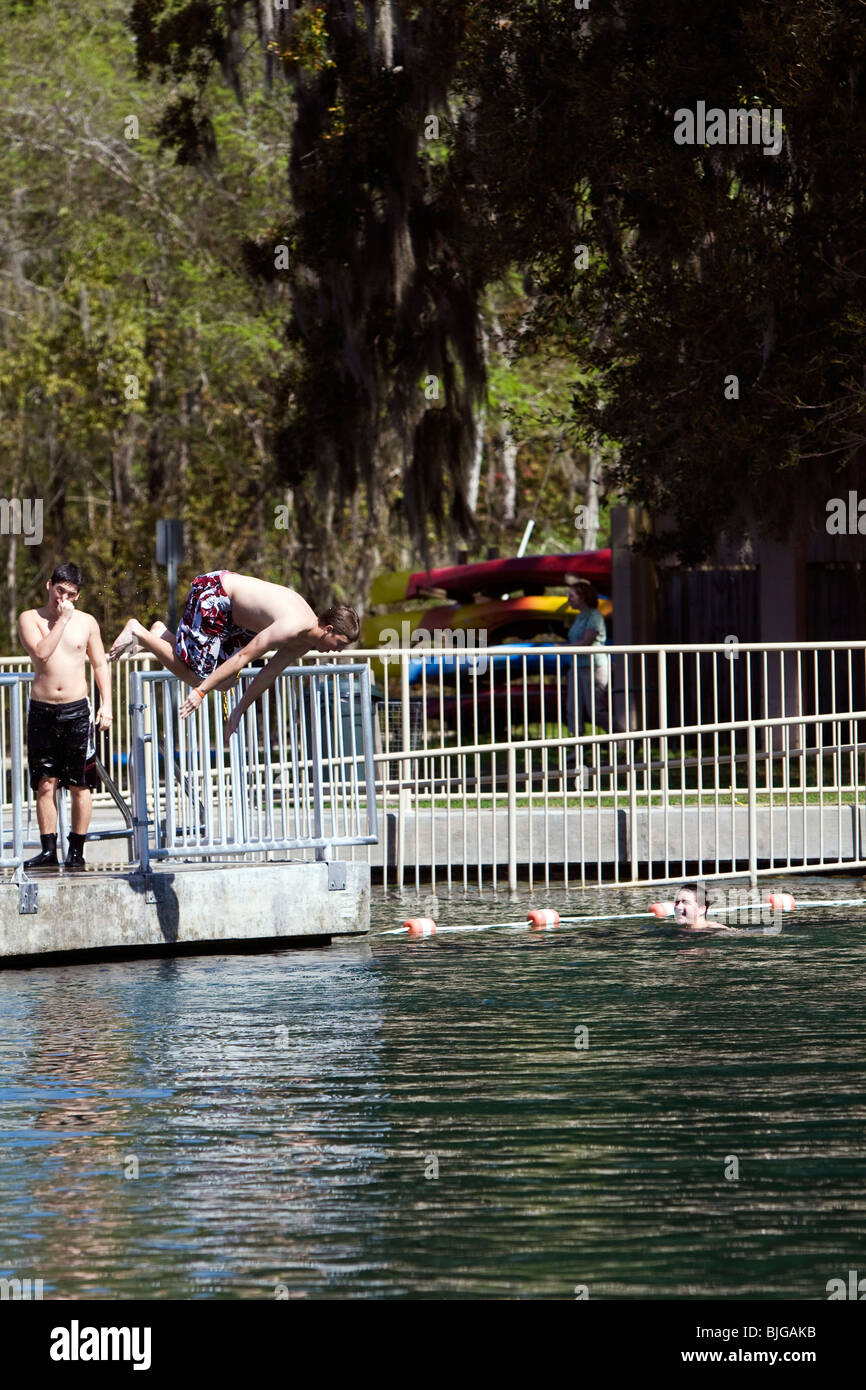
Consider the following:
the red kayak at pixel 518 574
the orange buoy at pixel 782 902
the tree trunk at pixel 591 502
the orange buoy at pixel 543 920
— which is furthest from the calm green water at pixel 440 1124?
the tree trunk at pixel 591 502

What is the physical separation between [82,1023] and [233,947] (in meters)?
2.98

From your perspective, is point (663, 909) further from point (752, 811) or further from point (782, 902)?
point (752, 811)

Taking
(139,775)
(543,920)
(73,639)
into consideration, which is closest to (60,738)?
(73,639)

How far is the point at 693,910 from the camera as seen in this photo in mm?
14375

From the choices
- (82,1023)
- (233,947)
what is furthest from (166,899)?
(82,1023)

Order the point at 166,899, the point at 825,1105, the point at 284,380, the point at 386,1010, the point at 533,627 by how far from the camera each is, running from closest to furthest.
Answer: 1. the point at 825,1105
2. the point at 386,1010
3. the point at 166,899
4. the point at 284,380
5. the point at 533,627

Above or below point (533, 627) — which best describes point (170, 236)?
above

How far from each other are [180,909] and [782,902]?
4295 mm

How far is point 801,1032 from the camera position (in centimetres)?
1075

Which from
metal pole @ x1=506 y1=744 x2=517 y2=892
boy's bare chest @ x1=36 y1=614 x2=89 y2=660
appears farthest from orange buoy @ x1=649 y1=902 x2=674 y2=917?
boy's bare chest @ x1=36 y1=614 x2=89 y2=660

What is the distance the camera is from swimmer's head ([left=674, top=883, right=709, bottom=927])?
14.4 meters

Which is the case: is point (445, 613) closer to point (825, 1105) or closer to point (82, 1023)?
point (82, 1023)

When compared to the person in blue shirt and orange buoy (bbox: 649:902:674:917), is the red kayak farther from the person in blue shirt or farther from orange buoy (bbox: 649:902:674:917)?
orange buoy (bbox: 649:902:674:917)

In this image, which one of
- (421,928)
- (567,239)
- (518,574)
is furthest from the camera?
(518,574)
